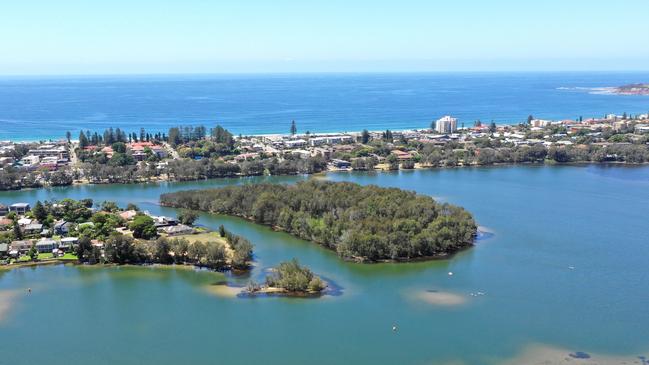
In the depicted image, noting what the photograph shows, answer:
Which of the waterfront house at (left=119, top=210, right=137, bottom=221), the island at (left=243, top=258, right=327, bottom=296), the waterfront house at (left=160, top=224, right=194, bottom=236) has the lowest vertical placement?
the island at (left=243, top=258, right=327, bottom=296)

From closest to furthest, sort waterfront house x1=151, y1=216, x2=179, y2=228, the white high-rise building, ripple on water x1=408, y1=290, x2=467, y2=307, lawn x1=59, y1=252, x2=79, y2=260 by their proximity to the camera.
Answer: ripple on water x1=408, y1=290, x2=467, y2=307
lawn x1=59, y1=252, x2=79, y2=260
waterfront house x1=151, y1=216, x2=179, y2=228
the white high-rise building

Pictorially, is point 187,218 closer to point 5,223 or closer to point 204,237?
point 204,237

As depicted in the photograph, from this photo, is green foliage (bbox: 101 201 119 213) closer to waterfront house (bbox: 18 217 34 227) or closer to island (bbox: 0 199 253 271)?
island (bbox: 0 199 253 271)

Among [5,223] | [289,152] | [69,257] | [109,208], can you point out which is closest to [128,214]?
[109,208]

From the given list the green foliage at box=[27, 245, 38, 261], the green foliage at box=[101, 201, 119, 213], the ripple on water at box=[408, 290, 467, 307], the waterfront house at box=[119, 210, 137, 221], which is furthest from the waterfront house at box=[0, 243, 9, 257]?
the ripple on water at box=[408, 290, 467, 307]

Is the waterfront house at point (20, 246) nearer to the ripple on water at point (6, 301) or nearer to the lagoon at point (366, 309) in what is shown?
the lagoon at point (366, 309)

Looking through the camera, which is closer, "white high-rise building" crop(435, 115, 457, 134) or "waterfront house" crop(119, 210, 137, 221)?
"waterfront house" crop(119, 210, 137, 221)

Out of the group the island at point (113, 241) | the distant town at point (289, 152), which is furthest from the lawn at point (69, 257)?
the distant town at point (289, 152)
